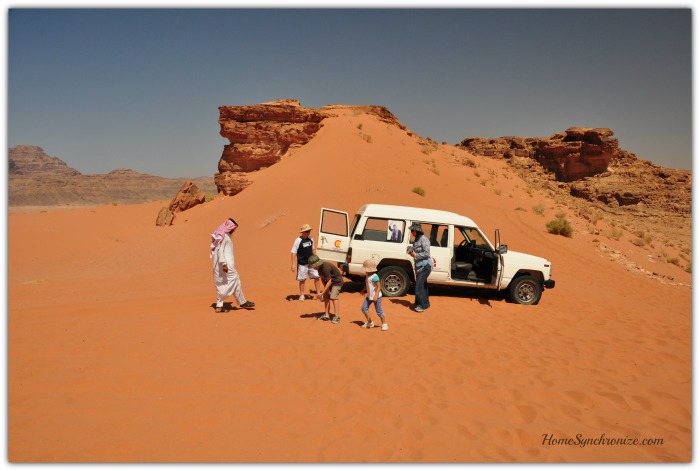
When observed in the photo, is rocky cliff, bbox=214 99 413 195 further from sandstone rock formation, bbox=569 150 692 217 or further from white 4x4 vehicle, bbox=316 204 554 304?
sandstone rock formation, bbox=569 150 692 217

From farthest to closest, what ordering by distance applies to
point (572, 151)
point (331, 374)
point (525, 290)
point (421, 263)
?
point (572, 151) < point (525, 290) < point (421, 263) < point (331, 374)

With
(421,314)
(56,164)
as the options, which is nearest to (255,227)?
(421,314)

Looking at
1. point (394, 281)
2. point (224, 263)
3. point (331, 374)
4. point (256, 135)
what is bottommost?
point (331, 374)

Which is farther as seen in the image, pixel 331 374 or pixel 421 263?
pixel 421 263

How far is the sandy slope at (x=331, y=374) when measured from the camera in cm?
379

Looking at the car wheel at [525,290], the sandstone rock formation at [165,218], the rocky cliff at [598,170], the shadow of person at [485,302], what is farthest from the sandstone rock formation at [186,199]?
the rocky cliff at [598,170]

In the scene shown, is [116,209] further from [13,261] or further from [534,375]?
[534,375]

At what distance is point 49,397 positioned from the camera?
4.44 meters

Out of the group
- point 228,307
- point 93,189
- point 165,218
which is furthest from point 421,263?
point 93,189

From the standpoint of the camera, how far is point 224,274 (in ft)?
25.9

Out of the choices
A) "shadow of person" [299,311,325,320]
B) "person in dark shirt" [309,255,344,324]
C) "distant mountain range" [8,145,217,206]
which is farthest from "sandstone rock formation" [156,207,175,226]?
"distant mountain range" [8,145,217,206]

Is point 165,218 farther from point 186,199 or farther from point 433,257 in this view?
point 433,257

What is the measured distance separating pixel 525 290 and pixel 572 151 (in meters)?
46.7

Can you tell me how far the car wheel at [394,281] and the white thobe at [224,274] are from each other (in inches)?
122
